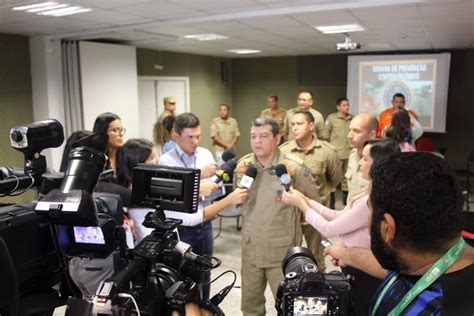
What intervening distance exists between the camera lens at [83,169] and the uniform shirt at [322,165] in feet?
7.41

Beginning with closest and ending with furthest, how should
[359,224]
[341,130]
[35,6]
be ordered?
[359,224] → [35,6] → [341,130]

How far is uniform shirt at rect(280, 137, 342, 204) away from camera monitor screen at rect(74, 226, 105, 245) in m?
2.23

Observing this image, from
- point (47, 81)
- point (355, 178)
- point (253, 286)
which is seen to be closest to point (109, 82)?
point (47, 81)

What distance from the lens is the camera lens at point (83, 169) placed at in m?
1.11

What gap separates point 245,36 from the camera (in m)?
5.27

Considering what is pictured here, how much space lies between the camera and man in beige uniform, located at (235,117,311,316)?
216 centimetres

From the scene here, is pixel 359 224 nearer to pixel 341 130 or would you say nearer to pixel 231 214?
pixel 231 214

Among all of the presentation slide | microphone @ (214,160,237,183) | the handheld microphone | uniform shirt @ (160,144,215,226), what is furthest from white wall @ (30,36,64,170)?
the presentation slide

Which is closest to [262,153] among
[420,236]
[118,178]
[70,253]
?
[118,178]

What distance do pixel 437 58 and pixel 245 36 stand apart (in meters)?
3.89

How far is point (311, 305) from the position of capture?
96cm

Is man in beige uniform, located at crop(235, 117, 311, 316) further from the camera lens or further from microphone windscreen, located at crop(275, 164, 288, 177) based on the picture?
the camera lens

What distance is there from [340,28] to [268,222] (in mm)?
3277

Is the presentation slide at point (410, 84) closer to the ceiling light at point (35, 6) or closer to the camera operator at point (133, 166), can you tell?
the ceiling light at point (35, 6)
